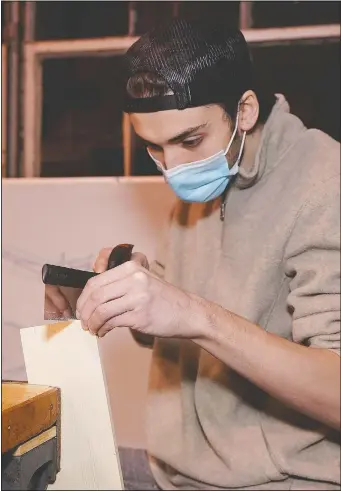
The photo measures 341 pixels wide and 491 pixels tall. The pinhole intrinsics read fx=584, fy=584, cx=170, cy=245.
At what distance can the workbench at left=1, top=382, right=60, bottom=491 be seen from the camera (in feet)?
1.44

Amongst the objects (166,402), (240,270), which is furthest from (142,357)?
(240,270)

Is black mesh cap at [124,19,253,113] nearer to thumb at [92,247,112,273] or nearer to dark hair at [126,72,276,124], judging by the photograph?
dark hair at [126,72,276,124]

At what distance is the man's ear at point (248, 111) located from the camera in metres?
→ 0.70

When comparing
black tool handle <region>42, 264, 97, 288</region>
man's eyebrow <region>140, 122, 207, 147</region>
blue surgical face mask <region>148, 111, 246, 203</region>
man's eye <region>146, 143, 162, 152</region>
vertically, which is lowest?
black tool handle <region>42, 264, 97, 288</region>

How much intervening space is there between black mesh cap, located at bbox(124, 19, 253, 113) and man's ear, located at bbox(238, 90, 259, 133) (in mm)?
33

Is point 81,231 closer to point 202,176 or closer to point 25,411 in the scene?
point 202,176

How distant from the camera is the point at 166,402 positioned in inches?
32.2

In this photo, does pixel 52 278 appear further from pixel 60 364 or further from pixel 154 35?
pixel 154 35

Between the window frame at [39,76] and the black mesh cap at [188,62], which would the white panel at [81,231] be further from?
the black mesh cap at [188,62]

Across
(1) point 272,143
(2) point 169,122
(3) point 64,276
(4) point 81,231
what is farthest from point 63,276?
(4) point 81,231

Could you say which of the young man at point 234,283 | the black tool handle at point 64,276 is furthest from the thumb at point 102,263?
the black tool handle at point 64,276

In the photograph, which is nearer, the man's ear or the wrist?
the wrist

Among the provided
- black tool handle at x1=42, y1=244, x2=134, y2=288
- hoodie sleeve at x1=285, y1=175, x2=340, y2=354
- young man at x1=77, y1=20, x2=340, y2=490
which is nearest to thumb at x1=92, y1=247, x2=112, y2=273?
young man at x1=77, y1=20, x2=340, y2=490

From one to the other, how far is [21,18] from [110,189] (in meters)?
0.31
